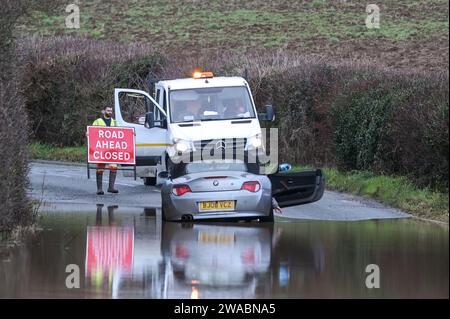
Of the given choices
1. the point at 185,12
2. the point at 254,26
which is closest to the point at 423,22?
the point at 254,26

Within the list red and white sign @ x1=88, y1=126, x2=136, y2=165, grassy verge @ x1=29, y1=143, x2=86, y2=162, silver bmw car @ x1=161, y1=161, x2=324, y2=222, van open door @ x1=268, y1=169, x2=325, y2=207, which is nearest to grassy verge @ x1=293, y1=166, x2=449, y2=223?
van open door @ x1=268, y1=169, x2=325, y2=207

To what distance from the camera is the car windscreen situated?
22.6 m

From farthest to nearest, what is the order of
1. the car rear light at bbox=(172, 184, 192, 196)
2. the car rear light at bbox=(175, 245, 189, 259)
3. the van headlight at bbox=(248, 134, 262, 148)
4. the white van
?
the white van < the van headlight at bbox=(248, 134, 262, 148) < the car rear light at bbox=(172, 184, 192, 196) < the car rear light at bbox=(175, 245, 189, 259)

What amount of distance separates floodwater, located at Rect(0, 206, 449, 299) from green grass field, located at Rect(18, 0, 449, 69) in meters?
23.4

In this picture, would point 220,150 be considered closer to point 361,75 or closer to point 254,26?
point 361,75

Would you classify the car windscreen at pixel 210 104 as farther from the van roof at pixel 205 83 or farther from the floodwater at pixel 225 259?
the floodwater at pixel 225 259

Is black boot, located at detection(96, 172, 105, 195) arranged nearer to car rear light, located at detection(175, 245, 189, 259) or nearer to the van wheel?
the van wheel

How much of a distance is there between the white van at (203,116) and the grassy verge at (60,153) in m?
10.2

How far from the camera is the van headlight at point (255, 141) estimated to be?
2150 centimetres

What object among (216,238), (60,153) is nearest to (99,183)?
(216,238)

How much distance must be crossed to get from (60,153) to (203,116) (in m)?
14.0

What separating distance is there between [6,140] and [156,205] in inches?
258

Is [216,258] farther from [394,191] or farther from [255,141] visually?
[394,191]

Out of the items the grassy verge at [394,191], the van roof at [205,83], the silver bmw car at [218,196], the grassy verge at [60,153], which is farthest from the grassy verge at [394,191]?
the grassy verge at [60,153]
